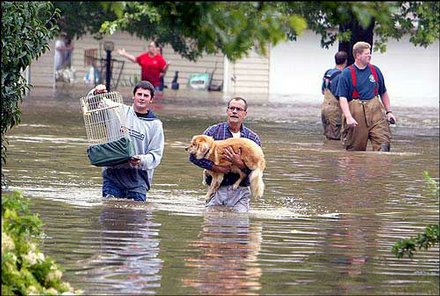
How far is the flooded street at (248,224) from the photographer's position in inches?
376

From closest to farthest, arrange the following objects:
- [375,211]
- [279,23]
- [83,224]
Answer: [279,23] → [83,224] → [375,211]

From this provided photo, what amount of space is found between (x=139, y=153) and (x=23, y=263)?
526cm

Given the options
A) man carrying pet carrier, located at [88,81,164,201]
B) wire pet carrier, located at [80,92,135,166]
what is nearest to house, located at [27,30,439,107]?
man carrying pet carrier, located at [88,81,164,201]

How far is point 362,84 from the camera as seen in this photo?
68.8 ft

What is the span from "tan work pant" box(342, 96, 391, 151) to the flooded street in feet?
0.86

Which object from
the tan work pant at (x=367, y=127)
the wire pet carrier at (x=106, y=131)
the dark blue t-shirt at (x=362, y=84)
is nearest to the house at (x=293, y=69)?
the tan work pant at (x=367, y=127)

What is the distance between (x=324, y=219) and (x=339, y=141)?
1171 cm

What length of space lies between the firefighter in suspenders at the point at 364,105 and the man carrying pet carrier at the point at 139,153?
704 centimetres

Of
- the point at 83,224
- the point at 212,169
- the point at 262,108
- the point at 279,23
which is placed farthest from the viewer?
the point at 262,108

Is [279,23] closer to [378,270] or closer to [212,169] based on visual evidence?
[378,270]

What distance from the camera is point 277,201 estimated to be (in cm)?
1506

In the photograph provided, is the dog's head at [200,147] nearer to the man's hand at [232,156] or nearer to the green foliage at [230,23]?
the man's hand at [232,156]

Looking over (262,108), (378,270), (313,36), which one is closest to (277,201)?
(378,270)

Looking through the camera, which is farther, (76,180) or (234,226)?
(76,180)
